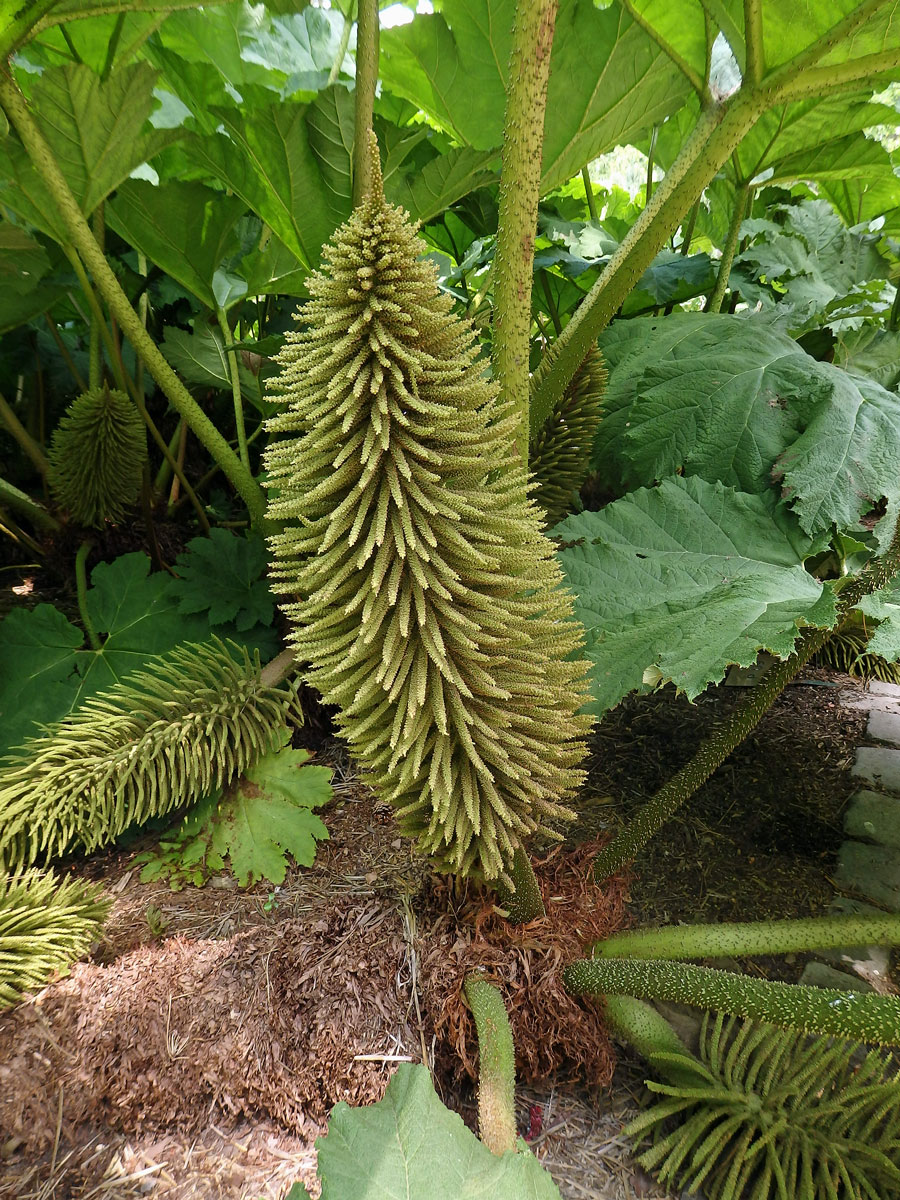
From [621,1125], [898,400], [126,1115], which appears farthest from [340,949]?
[898,400]

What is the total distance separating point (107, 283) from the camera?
52.6 inches

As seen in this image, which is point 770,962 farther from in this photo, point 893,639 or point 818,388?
point 818,388

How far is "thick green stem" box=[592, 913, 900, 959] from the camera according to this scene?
0.97m

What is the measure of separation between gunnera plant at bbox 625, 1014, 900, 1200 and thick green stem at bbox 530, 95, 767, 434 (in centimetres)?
110

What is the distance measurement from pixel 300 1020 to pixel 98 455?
130 cm

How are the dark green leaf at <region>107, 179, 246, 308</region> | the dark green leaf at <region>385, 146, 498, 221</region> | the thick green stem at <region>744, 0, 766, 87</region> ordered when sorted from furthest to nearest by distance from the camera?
1. the dark green leaf at <region>107, 179, 246, 308</region>
2. the dark green leaf at <region>385, 146, 498, 221</region>
3. the thick green stem at <region>744, 0, 766, 87</region>

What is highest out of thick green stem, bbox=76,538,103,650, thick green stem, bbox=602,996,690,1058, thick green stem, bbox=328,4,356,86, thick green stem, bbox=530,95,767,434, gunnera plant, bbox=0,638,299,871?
thick green stem, bbox=328,4,356,86

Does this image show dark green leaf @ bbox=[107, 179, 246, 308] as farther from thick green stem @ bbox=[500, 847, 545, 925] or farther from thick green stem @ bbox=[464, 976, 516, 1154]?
thick green stem @ bbox=[464, 976, 516, 1154]

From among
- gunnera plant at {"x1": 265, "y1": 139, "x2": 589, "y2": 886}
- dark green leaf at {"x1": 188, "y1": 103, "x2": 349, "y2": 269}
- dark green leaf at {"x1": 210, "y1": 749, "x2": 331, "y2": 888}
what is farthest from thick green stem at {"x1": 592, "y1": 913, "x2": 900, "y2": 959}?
dark green leaf at {"x1": 188, "y1": 103, "x2": 349, "y2": 269}

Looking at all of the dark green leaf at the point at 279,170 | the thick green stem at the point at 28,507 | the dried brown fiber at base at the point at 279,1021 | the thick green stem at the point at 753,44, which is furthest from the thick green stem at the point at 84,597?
the thick green stem at the point at 753,44

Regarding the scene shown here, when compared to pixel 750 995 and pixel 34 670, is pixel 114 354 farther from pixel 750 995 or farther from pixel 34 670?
pixel 750 995

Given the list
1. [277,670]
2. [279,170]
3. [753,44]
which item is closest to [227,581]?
[277,670]

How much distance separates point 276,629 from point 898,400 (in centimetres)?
133

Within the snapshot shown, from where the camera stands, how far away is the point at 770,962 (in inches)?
50.0
